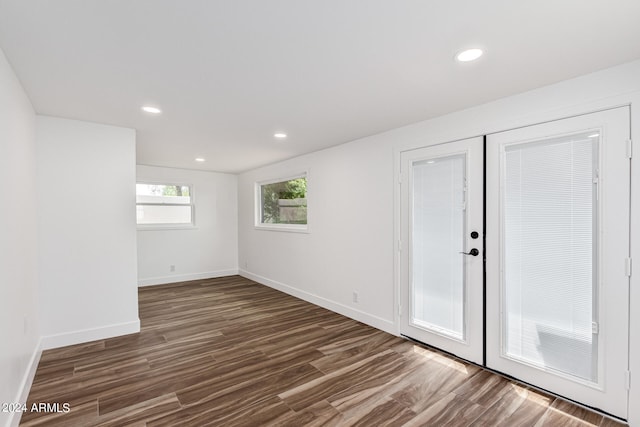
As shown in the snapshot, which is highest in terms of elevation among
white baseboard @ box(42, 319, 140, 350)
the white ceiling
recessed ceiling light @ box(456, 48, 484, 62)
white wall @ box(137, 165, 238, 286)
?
the white ceiling

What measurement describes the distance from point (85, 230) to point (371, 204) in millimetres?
3206

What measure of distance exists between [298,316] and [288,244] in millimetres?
1500

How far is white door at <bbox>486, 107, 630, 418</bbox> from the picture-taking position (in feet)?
6.65

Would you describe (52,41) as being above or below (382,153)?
above

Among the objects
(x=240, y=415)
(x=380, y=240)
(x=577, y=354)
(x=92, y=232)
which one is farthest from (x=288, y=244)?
(x=577, y=354)

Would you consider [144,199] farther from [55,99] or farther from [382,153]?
[382,153]

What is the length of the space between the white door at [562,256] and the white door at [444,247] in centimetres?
13

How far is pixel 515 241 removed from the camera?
2.53m

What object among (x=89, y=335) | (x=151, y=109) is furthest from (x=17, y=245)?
(x=89, y=335)

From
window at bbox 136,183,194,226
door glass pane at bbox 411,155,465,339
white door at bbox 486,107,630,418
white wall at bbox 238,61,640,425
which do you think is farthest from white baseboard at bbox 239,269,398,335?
window at bbox 136,183,194,226

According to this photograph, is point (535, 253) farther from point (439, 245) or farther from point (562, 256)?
point (439, 245)

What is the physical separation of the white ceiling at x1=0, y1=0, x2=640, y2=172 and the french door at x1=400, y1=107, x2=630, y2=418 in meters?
0.50

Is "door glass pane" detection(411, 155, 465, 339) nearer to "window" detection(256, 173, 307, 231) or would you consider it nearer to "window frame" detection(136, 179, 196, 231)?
"window" detection(256, 173, 307, 231)

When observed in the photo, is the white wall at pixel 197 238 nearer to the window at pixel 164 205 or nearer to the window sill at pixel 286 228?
the window at pixel 164 205
